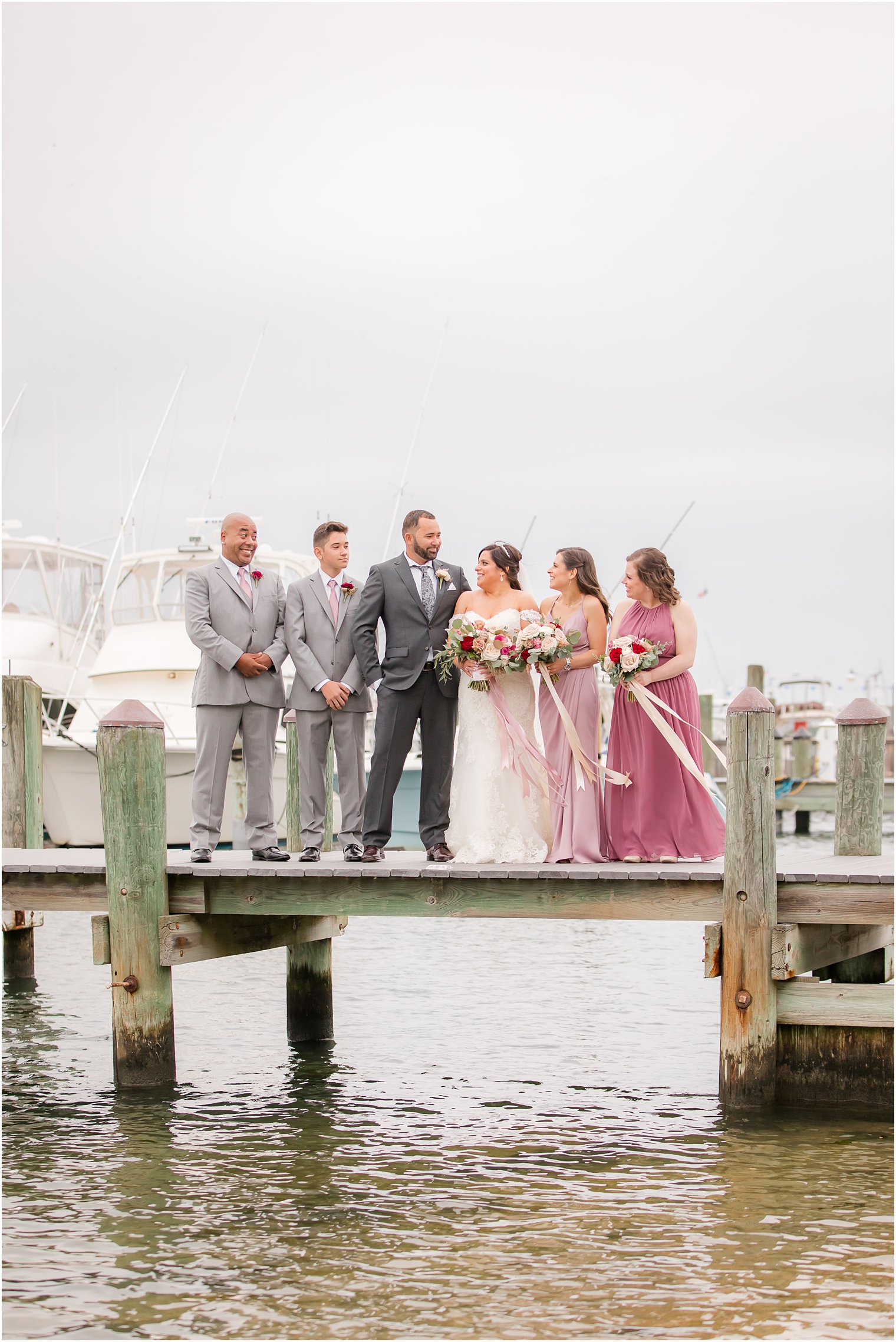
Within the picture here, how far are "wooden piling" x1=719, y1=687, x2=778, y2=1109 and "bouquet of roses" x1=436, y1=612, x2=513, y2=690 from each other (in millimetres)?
1384

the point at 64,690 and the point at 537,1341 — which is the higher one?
the point at 64,690

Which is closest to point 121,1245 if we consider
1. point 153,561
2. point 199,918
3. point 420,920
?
point 199,918

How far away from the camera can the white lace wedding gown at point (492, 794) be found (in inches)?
364

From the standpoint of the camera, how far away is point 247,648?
957cm

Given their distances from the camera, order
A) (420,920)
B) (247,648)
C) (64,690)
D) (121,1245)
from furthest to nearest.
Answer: (64,690) < (420,920) < (247,648) < (121,1245)

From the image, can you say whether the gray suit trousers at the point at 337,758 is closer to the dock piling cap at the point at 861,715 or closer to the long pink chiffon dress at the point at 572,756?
the long pink chiffon dress at the point at 572,756

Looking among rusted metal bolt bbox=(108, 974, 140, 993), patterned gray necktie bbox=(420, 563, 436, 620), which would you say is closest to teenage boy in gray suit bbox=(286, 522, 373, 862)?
patterned gray necktie bbox=(420, 563, 436, 620)

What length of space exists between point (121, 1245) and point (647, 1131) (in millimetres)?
3386

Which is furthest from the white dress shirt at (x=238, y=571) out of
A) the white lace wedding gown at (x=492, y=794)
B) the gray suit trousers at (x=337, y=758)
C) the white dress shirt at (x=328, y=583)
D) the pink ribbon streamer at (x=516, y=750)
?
the pink ribbon streamer at (x=516, y=750)

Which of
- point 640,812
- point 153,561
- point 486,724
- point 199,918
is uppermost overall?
point 153,561

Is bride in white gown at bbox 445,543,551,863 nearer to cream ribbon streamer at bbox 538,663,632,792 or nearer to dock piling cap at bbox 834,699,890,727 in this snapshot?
cream ribbon streamer at bbox 538,663,632,792

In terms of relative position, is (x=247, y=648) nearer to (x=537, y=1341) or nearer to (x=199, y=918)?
(x=199, y=918)

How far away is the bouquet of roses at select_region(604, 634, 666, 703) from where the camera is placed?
9.34 metres

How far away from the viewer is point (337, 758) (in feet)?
30.9
